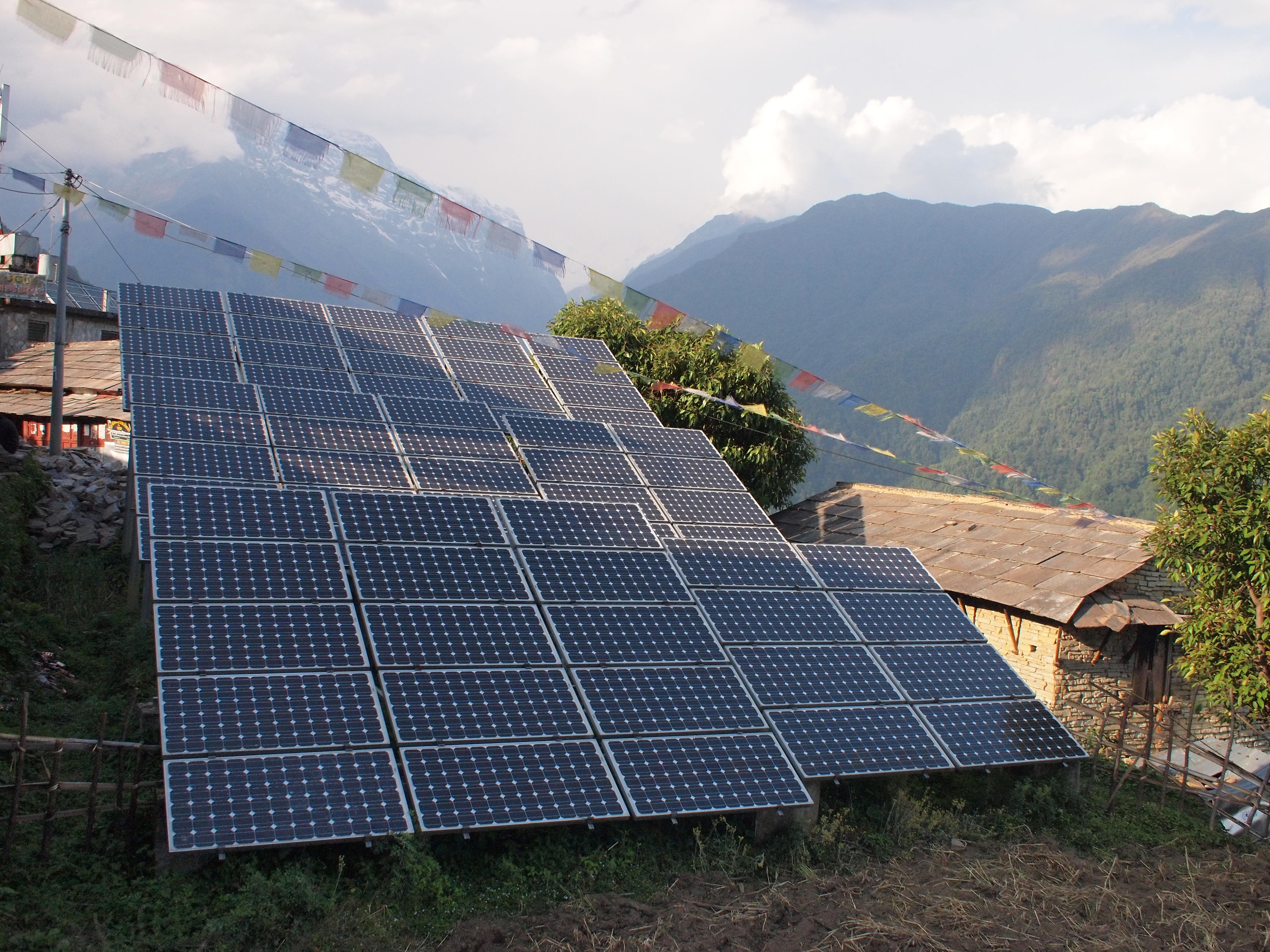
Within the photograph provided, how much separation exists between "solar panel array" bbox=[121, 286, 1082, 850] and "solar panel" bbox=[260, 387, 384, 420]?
0.22 ft

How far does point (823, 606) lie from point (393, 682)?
634 cm

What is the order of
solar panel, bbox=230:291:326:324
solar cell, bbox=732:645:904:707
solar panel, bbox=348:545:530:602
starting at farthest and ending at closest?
solar panel, bbox=230:291:326:324 < solar cell, bbox=732:645:904:707 < solar panel, bbox=348:545:530:602

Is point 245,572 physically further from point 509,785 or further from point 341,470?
point 341,470

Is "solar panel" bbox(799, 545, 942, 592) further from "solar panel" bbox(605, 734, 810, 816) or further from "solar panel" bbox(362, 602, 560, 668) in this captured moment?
"solar panel" bbox(362, 602, 560, 668)

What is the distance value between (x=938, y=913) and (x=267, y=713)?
22.1 ft

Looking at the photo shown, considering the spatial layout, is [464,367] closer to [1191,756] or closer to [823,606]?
[823,606]

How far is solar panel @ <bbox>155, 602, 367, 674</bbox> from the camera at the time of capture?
10.2m

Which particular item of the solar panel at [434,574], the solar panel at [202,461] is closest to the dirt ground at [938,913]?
the solar panel at [434,574]

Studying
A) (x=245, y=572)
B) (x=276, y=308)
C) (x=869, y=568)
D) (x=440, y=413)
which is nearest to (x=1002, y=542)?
(x=869, y=568)

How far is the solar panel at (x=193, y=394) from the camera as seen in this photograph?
1747 centimetres

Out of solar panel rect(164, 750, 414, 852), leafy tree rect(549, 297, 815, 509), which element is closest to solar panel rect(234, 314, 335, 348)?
leafy tree rect(549, 297, 815, 509)

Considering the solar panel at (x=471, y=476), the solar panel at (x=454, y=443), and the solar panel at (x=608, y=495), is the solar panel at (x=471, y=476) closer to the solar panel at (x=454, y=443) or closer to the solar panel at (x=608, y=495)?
the solar panel at (x=454, y=443)

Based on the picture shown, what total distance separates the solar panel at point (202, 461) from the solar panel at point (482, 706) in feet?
19.8

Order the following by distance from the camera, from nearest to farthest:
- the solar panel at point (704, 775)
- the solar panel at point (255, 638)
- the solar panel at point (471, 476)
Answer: the solar panel at point (255, 638)
the solar panel at point (704, 775)
the solar panel at point (471, 476)
